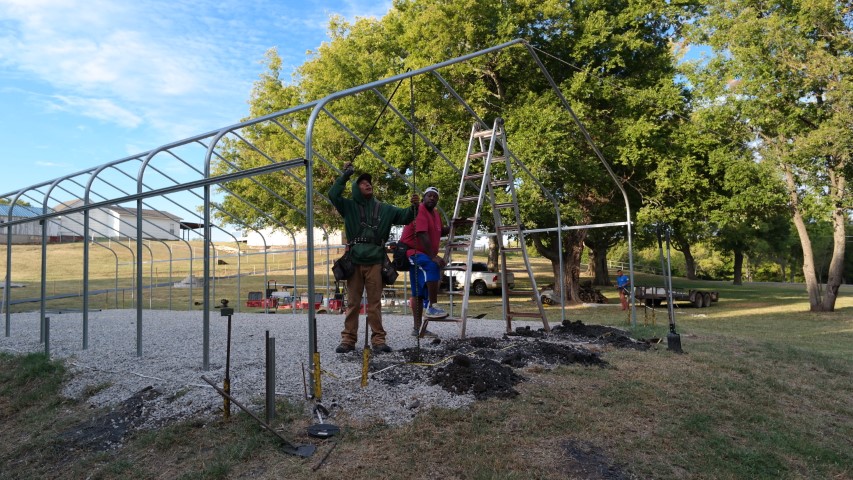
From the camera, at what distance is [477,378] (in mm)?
5016

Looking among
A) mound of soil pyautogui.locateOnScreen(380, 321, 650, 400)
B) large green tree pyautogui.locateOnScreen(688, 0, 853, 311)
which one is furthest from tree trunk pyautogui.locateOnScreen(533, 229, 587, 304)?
mound of soil pyautogui.locateOnScreen(380, 321, 650, 400)

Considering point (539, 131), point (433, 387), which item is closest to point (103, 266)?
point (539, 131)

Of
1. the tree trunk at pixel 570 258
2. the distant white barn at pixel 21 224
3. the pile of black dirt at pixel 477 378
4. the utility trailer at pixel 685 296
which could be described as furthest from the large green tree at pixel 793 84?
the distant white barn at pixel 21 224

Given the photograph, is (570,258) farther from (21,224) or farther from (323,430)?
(323,430)

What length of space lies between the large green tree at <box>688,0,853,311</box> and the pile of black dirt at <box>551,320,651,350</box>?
424 inches

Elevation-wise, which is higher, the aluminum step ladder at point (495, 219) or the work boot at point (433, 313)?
the aluminum step ladder at point (495, 219)

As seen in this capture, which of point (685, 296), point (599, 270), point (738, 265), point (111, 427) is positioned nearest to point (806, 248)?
point (685, 296)

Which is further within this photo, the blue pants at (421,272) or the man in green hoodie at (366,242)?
the blue pants at (421,272)

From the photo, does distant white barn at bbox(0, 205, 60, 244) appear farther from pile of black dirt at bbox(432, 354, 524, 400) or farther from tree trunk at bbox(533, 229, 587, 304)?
tree trunk at bbox(533, 229, 587, 304)

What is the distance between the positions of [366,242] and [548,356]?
240 centimetres

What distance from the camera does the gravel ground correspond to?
4645 millimetres

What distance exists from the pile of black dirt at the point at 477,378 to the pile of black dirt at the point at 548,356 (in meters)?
0.41

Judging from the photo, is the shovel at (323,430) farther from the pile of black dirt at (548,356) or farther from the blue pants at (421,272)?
the blue pants at (421,272)

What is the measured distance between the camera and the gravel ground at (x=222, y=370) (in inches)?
183
